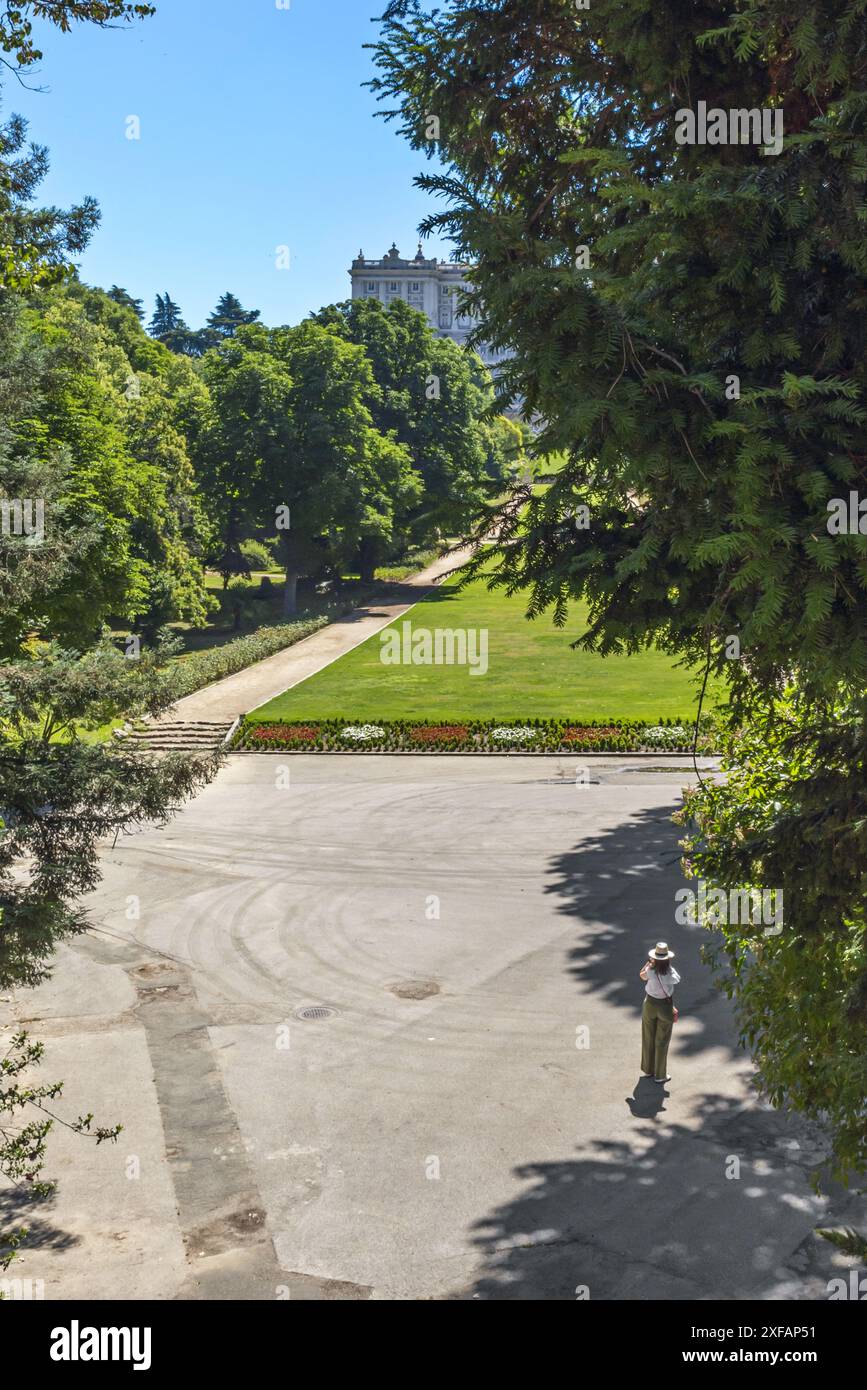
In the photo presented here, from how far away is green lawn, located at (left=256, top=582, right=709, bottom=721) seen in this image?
35.6 metres

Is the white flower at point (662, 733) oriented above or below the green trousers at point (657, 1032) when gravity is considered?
above

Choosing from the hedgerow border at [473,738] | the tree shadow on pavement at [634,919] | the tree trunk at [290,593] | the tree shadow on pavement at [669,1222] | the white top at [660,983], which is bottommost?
the tree shadow on pavement at [669,1222]

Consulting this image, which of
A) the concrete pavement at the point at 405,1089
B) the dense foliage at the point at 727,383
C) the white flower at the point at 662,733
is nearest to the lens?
the dense foliage at the point at 727,383

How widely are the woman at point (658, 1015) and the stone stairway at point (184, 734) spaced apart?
20034mm

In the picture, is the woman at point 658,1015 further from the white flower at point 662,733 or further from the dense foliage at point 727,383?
the white flower at point 662,733

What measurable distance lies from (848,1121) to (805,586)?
13.6 feet

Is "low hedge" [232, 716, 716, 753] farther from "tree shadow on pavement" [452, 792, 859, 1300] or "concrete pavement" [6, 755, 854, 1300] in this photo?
"tree shadow on pavement" [452, 792, 859, 1300]

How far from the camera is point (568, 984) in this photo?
1706 cm

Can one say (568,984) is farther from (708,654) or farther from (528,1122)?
(708,654)

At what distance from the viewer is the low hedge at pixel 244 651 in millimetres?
40250

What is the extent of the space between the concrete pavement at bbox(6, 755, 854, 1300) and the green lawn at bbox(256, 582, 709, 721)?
36.7 ft

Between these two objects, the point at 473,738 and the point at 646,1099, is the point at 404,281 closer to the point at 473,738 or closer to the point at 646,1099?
the point at 473,738

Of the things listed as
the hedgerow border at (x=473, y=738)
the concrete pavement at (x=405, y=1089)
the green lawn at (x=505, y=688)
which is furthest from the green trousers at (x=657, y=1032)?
the green lawn at (x=505, y=688)
